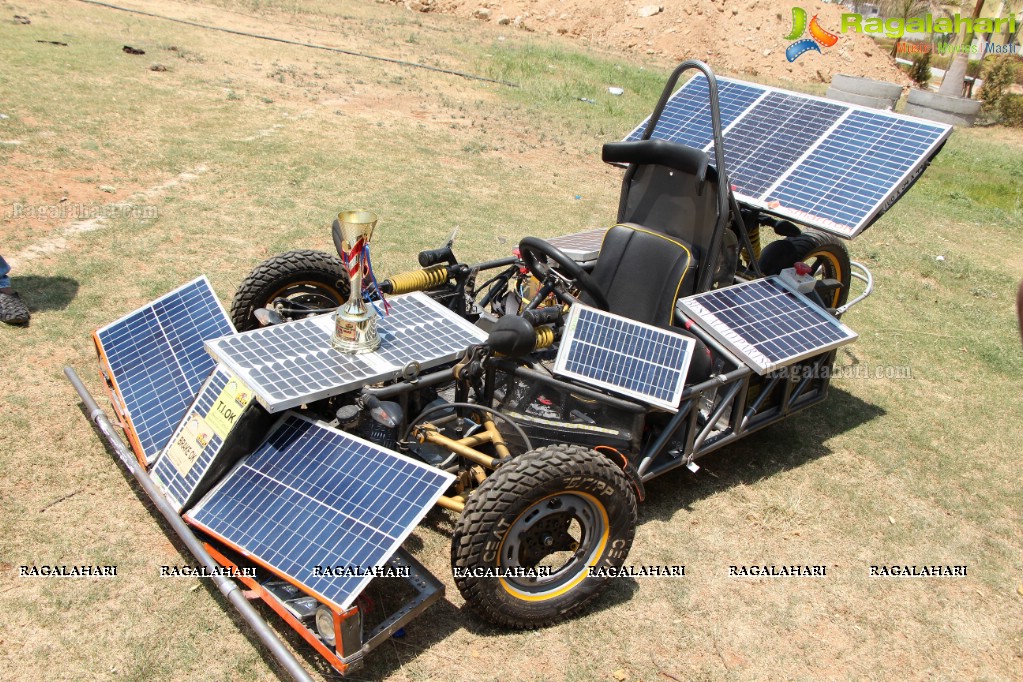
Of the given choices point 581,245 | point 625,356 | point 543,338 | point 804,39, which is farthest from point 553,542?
point 804,39

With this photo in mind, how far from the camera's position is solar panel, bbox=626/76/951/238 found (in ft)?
19.7

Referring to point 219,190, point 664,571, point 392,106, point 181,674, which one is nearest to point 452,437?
point 664,571

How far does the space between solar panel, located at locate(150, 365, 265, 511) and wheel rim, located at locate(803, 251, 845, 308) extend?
470cm

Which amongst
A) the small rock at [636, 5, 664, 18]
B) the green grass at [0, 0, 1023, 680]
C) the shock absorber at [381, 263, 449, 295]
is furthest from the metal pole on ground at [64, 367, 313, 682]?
the small rock at [636, 5, 664, 18]

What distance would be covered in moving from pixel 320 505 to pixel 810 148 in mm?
4837

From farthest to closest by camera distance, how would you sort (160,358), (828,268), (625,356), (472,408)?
1. (828,268)
2. (160,358)
3. (625,356)
4. (472,408)

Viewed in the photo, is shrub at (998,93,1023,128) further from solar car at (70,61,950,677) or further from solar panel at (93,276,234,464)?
solar panel at (93,276,234,464)

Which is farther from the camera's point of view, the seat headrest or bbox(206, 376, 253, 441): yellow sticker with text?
the seat headrest

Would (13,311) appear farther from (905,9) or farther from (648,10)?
(905,9)

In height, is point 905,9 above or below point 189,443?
above

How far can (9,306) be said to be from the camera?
255 inches

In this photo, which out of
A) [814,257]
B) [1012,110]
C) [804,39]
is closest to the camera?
[814,257]

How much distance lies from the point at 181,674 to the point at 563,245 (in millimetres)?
3812

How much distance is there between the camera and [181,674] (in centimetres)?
379
